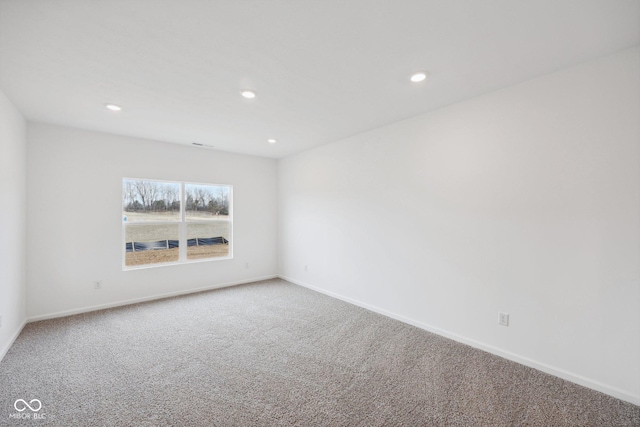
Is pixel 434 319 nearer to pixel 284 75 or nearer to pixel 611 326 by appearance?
pixel 611 326

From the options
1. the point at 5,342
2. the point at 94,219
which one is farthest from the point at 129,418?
the point at 94,219

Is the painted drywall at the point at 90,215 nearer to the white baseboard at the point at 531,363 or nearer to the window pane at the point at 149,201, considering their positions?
the window pane at the point at 149,201

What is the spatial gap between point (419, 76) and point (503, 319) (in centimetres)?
236

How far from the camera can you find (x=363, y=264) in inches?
152

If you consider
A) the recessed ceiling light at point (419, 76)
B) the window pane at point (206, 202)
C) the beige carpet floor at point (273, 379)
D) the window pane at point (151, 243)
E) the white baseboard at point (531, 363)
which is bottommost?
the beige carpet floor at point (273, 379)

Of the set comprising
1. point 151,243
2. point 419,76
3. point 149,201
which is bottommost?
point 151,243

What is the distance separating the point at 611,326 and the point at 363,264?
244cm

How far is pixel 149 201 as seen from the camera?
4.29m

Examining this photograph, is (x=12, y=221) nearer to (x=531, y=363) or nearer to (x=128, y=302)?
(x=128, y=302)

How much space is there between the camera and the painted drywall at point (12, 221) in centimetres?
253

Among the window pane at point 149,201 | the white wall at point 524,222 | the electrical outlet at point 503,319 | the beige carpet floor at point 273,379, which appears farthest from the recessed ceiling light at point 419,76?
the window pane at point 149,201

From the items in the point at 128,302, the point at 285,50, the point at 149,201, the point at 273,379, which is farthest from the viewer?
the point at 149,201

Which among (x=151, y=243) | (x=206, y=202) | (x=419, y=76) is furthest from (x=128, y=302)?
(x=419, y=76)

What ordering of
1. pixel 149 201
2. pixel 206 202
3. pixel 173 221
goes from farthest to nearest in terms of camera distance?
pixel 206 202 < pixel 173 221 < pixel 149 201
